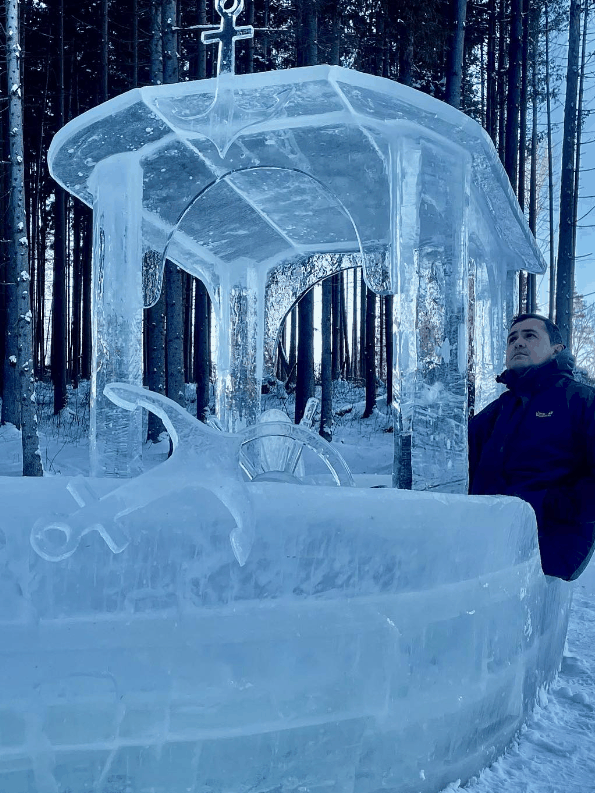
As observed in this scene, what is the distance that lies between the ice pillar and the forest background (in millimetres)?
6237

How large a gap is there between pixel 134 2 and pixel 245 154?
11.7m

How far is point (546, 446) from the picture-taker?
10.5ft

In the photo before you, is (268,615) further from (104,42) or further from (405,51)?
(104,42)

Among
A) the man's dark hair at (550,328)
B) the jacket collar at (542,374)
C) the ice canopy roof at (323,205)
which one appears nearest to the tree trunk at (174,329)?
the ice canopy roof at (323,205)

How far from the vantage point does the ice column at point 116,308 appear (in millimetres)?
4035

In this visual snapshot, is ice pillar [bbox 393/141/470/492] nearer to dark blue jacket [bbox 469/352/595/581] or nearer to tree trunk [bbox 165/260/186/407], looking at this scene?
dark blue jacket [bbox 469/352/595/581]

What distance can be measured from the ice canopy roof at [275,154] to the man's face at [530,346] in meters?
0.84

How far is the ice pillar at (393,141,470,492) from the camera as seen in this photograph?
3.41 m

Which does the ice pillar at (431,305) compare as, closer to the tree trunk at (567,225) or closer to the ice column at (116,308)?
the ice column at (116,308)

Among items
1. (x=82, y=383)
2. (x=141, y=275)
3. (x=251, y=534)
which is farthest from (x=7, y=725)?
(x=82, y=383)

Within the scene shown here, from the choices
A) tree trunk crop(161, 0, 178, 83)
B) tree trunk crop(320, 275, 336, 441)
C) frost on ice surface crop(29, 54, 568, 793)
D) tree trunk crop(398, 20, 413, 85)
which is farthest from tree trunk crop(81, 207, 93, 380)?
frost on ice surface crop(29, 54, 568, 793)

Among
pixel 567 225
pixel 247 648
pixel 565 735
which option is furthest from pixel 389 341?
pixel 247 648

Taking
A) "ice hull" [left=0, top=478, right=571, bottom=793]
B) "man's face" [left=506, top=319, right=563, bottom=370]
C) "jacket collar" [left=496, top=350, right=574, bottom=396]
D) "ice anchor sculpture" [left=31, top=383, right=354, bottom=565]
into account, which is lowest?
"ice hull" [left=0, top=478, right=571, bottom=793]

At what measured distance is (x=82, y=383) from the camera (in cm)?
2152
